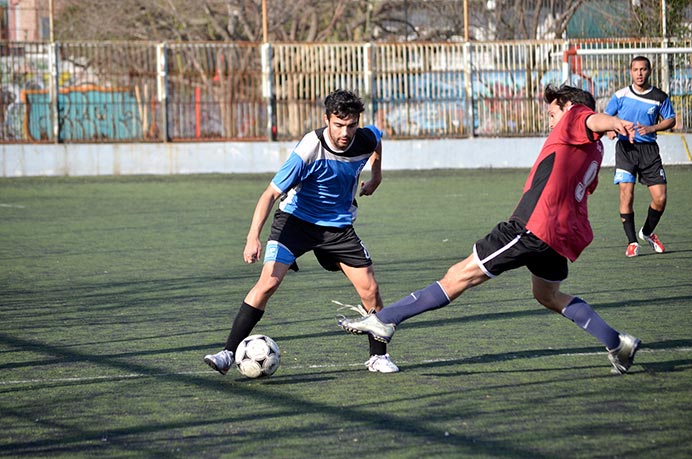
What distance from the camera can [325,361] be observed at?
650 centimetres

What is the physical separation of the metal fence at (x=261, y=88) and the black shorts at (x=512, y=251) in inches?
743

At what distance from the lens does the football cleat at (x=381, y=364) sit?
6125mm

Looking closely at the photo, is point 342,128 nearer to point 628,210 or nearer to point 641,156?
point 628,210

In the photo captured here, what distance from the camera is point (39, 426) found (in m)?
5.17

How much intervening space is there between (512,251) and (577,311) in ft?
1.77

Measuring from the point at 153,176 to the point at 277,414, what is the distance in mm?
18885

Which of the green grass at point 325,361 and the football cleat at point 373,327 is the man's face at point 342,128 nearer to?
the football cleat at point 373,327

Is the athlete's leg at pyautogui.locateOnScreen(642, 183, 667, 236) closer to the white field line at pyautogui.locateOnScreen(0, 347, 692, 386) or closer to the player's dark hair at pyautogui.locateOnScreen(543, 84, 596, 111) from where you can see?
the white field line at pyautogui.locateOnScreen(0, 347, 692, 386)

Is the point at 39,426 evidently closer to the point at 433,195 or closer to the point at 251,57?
the point at 433,195

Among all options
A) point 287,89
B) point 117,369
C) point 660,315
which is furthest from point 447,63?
point 117,369

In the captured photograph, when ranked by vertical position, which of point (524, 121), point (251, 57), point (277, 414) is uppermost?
point (251, 57)

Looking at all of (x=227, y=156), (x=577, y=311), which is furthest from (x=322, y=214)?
(x=227, y=156)

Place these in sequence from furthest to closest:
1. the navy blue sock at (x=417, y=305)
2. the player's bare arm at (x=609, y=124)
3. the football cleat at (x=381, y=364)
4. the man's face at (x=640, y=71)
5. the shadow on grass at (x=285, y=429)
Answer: the man's face at (x=640, y=71)
the football cleat at (x=381, y=364)
the navy blue sock at (x=417, y=305)
the player's bare arm at (x=609, y=124)
the shadow on grass at (x=285, y=429)

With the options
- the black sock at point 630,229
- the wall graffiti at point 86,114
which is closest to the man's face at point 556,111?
the black sock at point 630,229
